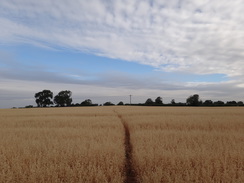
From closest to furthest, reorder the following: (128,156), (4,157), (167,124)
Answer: (4,157), (128,156), (167,124)

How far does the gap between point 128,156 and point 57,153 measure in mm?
2591

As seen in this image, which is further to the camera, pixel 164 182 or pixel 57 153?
pixel 57 153

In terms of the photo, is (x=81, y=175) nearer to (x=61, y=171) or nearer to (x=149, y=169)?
(x=61, y=171)

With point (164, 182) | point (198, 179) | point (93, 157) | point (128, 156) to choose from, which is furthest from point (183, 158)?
point (93, 157)

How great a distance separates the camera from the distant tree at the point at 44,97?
10012cm

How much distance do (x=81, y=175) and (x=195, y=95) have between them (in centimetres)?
11296

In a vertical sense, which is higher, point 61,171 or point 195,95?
point 195,95

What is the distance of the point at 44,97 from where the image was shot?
100625 mm

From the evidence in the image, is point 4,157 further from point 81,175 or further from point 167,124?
point 167,124

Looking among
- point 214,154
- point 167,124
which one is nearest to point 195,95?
point 167,124

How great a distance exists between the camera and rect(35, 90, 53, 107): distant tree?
100125 mm

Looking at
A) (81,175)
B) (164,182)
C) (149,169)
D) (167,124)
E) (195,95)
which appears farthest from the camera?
(195,95)

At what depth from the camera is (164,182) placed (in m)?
4.85

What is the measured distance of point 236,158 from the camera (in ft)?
20.5
